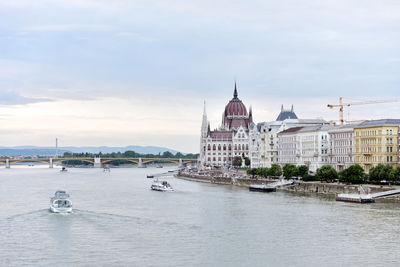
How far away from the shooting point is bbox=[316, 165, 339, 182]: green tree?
97.8 metres

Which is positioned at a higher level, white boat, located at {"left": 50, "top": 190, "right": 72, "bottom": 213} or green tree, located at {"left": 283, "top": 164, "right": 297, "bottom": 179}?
Answer: green tree, located at {"left": 283, "top": 164, "right": 297, "bottom": 179}

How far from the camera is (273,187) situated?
4028 inches

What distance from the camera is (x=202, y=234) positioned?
5253 centimetres

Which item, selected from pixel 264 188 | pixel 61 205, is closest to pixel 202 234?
pixel 61 205

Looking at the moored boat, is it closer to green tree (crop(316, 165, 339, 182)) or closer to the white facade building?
green tree (crop(316, 165, 339, 182))

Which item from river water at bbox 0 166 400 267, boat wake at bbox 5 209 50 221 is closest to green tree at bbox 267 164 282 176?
river water at bbox 0 166 400 267

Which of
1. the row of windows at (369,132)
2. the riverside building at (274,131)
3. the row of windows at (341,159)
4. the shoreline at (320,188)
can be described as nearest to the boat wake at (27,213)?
the shoreline at (320,188)

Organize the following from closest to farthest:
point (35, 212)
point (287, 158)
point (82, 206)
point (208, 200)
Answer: point (35, 212), point (82, 206), point (208, 200), point (287, 158)

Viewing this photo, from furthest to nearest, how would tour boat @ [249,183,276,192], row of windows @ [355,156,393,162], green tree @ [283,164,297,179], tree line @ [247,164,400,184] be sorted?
green tree @ [283,164,297,179] → row of windows @ [355,156,393,162] → tour boat @ [249,183,276,192] → tree line @ [247,164,400,184]

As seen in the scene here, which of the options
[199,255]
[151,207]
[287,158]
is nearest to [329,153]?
[287,158]

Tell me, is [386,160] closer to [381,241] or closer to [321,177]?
[321,177]

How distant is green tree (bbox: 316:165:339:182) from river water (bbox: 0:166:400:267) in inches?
791

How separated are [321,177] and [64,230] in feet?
173

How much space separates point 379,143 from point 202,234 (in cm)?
5613
